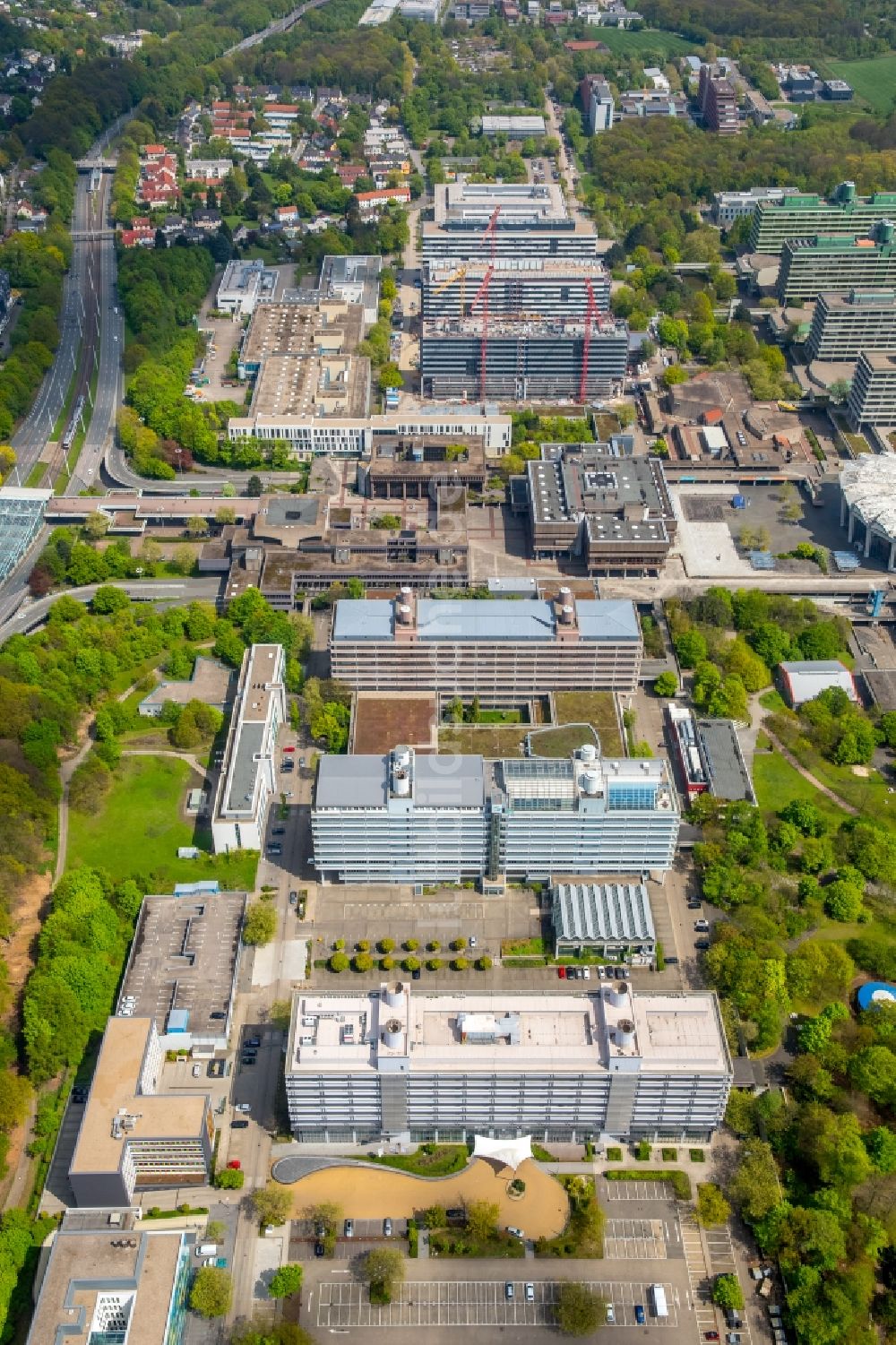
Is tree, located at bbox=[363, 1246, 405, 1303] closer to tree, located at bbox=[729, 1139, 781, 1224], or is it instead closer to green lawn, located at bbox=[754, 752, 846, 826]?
tree, located at bbox=[729, 1139, 781, 1224]

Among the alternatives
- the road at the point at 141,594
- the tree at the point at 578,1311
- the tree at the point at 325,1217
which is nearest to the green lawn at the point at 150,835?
the road at the point at 141,594

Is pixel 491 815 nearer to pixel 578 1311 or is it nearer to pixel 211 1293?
pixel 578 1311

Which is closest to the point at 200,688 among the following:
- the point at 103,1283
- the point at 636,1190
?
the point at 103,1283

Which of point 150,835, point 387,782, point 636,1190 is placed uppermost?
point 150,835

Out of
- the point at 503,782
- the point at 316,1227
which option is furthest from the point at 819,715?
the point at 316,1227

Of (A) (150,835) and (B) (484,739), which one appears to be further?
(B) (484,739)

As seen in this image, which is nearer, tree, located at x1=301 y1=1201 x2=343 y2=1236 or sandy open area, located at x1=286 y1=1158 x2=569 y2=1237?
tree, located at x1=301 y1=1201 x2=343 y2=1236

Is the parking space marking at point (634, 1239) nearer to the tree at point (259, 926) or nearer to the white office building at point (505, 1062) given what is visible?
the white office building at point (505, 1062)

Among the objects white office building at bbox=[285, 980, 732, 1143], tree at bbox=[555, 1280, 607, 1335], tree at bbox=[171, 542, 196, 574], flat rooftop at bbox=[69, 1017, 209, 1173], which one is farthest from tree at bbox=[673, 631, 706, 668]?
flat rooftop at bbox=[69, 1017, 209, 1173]
